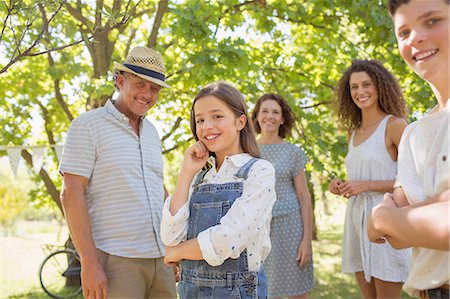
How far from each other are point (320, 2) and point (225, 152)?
4.16m

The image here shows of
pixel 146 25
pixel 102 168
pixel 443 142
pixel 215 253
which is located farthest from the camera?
pixel 146 25

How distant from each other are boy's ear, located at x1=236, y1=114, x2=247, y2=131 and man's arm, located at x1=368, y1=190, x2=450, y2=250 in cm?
95

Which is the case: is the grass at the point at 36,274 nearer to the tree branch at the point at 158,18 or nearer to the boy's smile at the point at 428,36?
the tree branch at the point at 158,18

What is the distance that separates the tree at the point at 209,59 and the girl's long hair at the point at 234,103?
85.5 inches

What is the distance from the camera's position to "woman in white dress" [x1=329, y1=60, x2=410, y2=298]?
2.84 meters

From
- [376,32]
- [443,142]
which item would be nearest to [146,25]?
[376,32]

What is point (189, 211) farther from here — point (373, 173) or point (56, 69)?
point (56, 69)

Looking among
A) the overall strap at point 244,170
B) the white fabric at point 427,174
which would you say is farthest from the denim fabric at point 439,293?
the overall strap at point 244,170

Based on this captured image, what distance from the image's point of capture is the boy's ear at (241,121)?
7.12 feet

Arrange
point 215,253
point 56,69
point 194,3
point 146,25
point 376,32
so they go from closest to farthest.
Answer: point 215,253 < point 194,3 < point 376,32 < point 56,69 < point 146,25

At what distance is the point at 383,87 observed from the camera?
3094 mm

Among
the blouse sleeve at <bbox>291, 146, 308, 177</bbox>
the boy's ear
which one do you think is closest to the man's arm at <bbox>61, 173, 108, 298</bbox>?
the boy's ear

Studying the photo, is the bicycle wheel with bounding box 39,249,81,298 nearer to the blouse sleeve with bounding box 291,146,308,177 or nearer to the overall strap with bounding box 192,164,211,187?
the blouse sleeve with bounding box 291,146,308,177

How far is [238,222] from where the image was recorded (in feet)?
6.06
